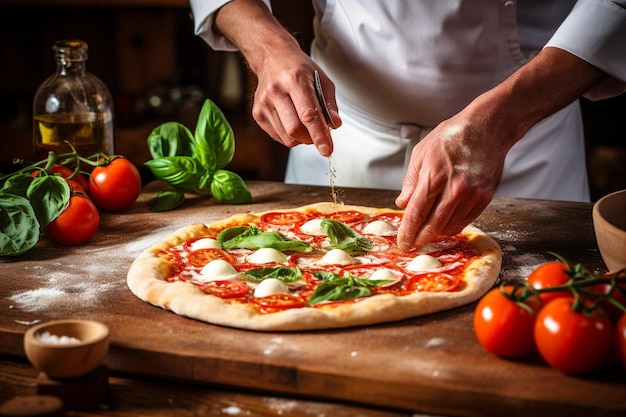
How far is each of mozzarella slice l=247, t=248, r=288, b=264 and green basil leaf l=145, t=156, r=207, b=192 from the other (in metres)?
0.65

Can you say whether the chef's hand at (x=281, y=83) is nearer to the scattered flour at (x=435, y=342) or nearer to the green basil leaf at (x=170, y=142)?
the green basil leaf at (x=170, y=142)

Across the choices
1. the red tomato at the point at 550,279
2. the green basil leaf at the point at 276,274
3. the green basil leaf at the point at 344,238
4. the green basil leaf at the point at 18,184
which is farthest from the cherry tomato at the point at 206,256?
the red tomato at the point at 550,279

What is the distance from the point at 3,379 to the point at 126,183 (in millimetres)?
1016

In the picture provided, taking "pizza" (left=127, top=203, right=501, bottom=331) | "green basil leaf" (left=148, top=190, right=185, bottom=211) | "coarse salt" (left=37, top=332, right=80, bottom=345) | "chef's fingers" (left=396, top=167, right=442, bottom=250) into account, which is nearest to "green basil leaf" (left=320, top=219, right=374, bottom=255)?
"pizza" (left=127, top=203, right=501, bottom=331)

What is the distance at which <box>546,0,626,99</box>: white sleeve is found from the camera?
1.98 meters

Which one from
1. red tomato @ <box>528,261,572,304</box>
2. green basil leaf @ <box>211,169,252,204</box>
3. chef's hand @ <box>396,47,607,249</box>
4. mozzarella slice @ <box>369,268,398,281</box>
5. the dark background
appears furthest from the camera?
the dark background

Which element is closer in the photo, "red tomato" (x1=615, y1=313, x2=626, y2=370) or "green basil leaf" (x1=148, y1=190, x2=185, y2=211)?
"red tomato" (x1=615, y1=313, x2=626, y2=370)

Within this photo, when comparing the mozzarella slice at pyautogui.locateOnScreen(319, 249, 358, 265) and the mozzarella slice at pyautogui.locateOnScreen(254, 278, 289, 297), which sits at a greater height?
the mozzarella slice at pyautogui.locateOnScreen(254, 278, 289, 297)

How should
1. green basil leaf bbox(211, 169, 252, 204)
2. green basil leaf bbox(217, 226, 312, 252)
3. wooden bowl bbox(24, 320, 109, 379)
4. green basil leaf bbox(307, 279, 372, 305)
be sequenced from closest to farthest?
wooden bowl bbox(24, 320, 109, 379) → green basil leaf bbox(307, 279, 372, 305) → green basil leaf bbox(217, 226, 312, 252) → green basil leaf bbox(211, 169, 252, 204)

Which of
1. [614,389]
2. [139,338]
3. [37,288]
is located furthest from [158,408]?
[614,389]

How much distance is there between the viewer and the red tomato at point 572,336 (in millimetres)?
1259

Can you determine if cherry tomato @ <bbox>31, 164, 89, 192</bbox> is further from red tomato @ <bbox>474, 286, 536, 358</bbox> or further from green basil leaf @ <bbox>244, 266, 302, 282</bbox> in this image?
red tomato @ <bbox>474, 286, 536, 358</bbox>

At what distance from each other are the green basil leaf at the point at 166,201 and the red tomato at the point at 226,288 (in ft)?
2.36

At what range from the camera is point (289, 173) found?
3053mm
